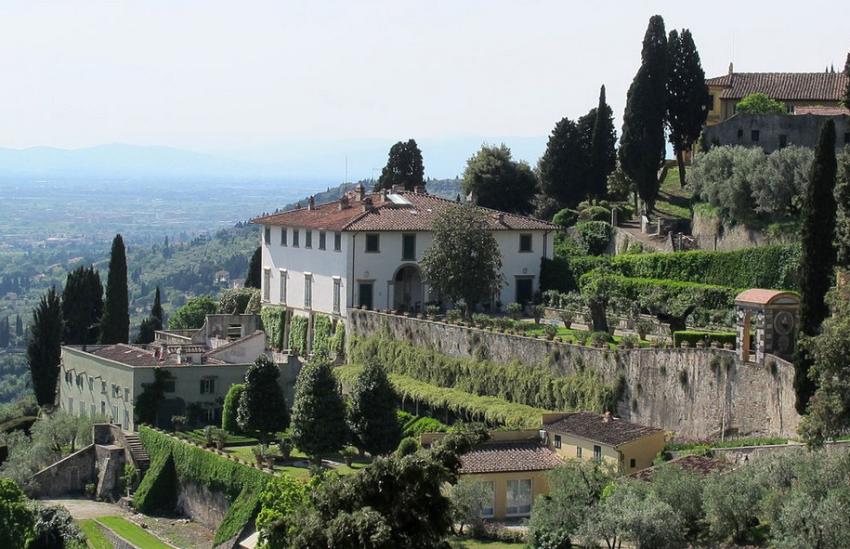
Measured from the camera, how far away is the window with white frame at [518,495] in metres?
45.2

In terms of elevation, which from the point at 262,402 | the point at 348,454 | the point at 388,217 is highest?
the point at 388,217

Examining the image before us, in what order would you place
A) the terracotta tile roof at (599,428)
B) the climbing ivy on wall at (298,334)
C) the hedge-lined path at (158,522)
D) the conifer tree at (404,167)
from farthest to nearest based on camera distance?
the conifer tree at (404,167), the climbing ivy on wall at (298,334), the hedge-lined path at (158,522), the terracotta tile roof at (599,428)

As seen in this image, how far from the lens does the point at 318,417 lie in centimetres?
5269

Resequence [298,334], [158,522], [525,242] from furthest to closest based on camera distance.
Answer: [298,334] → [525,242] → [158,522]

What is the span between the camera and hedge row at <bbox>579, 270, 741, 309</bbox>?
180 feet

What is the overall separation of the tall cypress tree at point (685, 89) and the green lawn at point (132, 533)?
31.0 m

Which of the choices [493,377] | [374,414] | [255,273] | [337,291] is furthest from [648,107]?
[374,414]

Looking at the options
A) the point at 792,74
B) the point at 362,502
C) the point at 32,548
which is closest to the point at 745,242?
the point at 792,74

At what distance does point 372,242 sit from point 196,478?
40.4 feet

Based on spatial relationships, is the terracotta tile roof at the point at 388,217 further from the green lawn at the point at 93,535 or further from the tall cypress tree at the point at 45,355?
Answer: the green lawn at the point at 93,535

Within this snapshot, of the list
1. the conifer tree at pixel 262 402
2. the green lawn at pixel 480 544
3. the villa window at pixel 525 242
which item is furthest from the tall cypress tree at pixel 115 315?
the green lawn at pixel 480 544

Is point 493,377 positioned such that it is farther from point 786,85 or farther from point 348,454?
point 786,85

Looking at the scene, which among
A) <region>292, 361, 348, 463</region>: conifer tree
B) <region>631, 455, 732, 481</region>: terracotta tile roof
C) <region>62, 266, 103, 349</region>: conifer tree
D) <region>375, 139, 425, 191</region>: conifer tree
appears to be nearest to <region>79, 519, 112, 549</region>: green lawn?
<region>292, 361, 348, 463</region>: conifer tree

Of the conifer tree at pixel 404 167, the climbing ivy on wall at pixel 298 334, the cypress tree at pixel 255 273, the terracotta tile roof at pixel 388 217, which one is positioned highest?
the conifer tree at pixel 404 167
